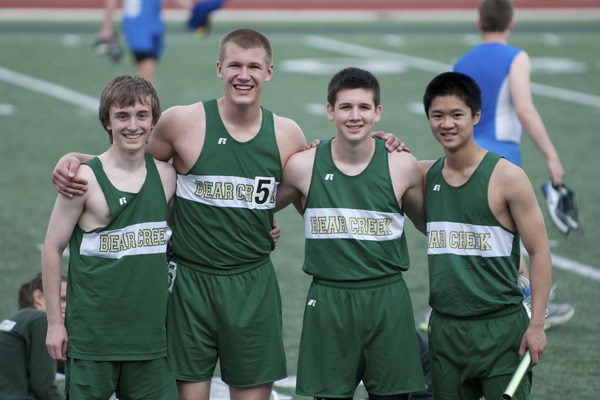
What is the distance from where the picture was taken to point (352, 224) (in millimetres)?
5316

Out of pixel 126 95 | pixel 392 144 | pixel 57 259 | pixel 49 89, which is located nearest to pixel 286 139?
pixel 392 144

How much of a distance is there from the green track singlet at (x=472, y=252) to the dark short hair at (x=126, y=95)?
1273 mm

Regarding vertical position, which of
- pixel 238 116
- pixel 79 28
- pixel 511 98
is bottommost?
pixel 238 116

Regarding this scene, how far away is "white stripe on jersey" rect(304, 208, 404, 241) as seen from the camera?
5.32 meters

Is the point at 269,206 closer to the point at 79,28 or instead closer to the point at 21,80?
the point at 21,80

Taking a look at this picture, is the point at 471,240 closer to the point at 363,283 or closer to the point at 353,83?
the point at 363,283

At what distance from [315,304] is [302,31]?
21080 millimetres

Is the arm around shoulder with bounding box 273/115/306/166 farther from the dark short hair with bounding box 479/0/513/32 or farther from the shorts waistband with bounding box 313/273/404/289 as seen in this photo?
the dark short hair with bounding box 479/0/513/32

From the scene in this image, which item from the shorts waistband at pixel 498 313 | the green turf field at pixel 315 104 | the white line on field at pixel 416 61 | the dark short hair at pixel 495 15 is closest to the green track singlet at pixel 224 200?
the shorts waistband at pixel 498 313

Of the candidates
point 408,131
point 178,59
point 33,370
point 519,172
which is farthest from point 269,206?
point 178,59

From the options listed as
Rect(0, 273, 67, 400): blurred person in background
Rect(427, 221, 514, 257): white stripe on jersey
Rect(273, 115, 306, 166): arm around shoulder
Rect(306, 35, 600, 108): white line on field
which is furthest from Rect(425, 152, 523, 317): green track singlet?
Rect(306, 35, 600, 108): white line on field

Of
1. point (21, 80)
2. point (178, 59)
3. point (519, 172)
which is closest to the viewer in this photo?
point (519, 172)

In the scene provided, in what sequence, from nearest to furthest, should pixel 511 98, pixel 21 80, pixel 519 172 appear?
pixel 519 172 < pixel 511 98 < pixel 21 80

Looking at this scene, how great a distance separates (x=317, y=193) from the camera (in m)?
5.38
